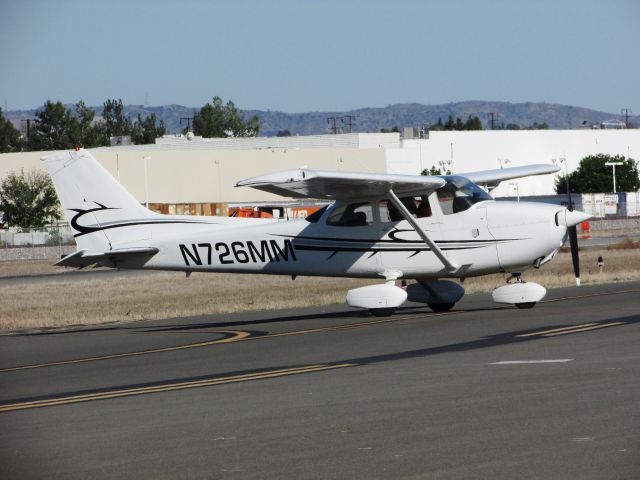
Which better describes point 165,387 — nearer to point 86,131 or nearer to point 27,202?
point 27,202

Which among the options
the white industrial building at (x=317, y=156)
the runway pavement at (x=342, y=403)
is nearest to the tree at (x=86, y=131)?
the white industrial building at (x=317, y=156)

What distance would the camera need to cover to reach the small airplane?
20.6m

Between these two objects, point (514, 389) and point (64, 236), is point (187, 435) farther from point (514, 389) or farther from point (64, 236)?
point (64, 236)

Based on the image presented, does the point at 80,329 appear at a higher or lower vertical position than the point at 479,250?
lower

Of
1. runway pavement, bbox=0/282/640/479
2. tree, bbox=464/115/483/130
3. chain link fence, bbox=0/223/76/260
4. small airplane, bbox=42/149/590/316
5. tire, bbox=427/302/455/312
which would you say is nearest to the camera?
runway pavement, bbox=0/282/640/479

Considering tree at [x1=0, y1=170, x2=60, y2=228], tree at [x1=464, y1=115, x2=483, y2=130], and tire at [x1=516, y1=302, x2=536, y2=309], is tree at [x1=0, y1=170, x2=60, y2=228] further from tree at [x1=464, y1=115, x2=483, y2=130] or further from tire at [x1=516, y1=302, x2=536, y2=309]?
tree at [x1=464, y1=115, x2=483, y2=130]

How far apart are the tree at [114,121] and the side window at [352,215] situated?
6216 inches

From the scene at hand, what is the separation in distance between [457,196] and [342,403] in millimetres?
11113

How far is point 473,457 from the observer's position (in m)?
7.80

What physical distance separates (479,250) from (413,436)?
1248 cm

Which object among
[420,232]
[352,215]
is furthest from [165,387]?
[352,215]

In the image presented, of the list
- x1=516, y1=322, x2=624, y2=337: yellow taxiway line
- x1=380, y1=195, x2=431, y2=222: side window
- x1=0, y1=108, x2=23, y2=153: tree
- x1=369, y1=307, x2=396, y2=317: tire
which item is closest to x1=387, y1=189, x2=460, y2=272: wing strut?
x1=380, y1=195, x2=431, y2=222: side window

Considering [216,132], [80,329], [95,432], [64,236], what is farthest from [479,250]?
[216,132]

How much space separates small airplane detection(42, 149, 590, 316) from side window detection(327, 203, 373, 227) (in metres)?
0.02
